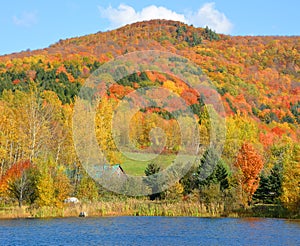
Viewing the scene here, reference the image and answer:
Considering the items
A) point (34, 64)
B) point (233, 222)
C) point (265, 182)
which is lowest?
point (233, 222)

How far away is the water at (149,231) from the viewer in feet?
92.4

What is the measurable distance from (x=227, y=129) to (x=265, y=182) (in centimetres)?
2296

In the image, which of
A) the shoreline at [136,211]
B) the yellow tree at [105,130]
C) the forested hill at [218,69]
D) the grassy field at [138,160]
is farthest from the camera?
the forested hill at [218,69]

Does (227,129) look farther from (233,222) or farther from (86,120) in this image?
(233,222)

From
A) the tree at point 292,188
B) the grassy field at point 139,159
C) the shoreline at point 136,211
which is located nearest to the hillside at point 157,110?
the tree at point 292,188

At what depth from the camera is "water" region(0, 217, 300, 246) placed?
92.4 ft

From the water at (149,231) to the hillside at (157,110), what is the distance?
240 inches

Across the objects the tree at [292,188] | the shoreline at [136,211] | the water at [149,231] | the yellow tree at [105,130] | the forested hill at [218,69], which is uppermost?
the forested hill at [218,69]

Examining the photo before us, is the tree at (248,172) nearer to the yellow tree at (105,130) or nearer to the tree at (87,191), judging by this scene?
the yellow tree at (105,130)

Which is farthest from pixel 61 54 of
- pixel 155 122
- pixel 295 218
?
pixel 295 218

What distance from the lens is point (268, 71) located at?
184 metres

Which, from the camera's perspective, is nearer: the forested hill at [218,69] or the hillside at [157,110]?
the hillside at [157,110]

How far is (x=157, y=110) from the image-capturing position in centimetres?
9875

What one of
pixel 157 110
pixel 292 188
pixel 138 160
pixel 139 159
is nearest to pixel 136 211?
pixel 292 188
